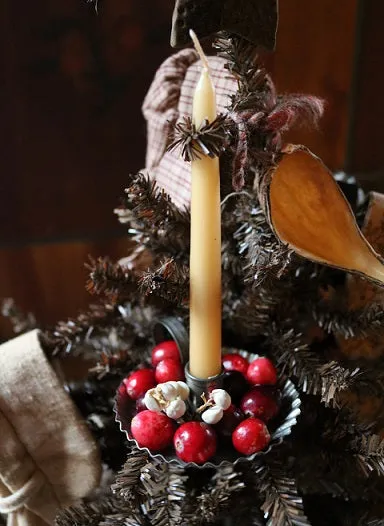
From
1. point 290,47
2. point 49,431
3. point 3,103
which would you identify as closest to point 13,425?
point 49,431

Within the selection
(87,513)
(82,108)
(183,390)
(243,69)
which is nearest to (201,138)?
(243,69)

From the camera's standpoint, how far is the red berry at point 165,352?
450mm

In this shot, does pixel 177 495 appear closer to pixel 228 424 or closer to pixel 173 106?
pixel 228 424

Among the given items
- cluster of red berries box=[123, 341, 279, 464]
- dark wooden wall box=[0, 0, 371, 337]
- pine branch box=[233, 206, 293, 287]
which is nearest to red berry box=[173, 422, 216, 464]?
cluster of red berries box=[123, 341, 279, 464]

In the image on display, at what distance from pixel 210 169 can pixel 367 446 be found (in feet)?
0.74

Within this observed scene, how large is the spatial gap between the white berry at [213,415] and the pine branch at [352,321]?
12 cm

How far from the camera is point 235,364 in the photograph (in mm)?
450

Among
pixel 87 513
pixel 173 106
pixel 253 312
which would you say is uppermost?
pixel 173 106

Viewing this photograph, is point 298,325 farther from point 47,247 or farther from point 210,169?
point 47,247

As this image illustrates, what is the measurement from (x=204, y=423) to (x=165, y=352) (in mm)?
76

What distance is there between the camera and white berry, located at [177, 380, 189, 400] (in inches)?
16.0

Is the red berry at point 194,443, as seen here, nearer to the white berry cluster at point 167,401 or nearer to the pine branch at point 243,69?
the white berry cluster at point 167,401

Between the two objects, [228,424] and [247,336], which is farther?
[247,336]

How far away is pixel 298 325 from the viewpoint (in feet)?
1.64
